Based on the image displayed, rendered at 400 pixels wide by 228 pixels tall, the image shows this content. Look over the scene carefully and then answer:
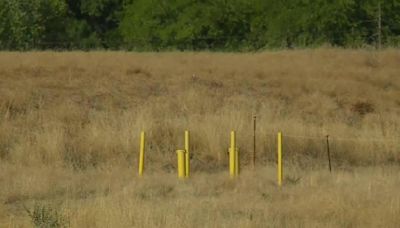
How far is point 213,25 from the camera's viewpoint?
184 ft

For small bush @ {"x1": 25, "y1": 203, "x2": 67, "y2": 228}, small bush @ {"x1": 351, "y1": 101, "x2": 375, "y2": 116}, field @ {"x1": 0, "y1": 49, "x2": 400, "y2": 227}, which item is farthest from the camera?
small bush @ {"x1": 351, "y1": 101, "x2": 375, "y2": 116}

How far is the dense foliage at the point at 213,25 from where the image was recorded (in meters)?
51.8

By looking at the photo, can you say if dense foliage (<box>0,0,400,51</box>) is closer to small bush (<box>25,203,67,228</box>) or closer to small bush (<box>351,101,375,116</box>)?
small bush (<box>351,101,375,116</box>)

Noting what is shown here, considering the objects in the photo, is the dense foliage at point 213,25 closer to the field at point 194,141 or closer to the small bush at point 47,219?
the field at point 194,141

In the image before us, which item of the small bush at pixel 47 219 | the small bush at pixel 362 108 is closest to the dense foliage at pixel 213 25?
the small bush at pixel 362 108

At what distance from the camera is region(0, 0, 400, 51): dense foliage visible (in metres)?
51.8

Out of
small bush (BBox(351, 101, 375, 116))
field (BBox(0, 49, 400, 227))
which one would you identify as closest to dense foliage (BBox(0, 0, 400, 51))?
field (BBox(0, 49, 400, 227))

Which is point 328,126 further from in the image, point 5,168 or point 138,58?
point 138,58

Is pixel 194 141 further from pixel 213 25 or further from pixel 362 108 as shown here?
pixel 213 25

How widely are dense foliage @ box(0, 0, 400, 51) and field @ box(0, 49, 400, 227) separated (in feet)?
72.6

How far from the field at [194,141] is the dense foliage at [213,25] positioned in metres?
22.1

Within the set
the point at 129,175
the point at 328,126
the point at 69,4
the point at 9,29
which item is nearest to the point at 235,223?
the point at 129,175

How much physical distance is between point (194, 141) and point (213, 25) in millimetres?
41398

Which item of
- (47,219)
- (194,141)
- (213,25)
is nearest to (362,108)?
(194,141)
